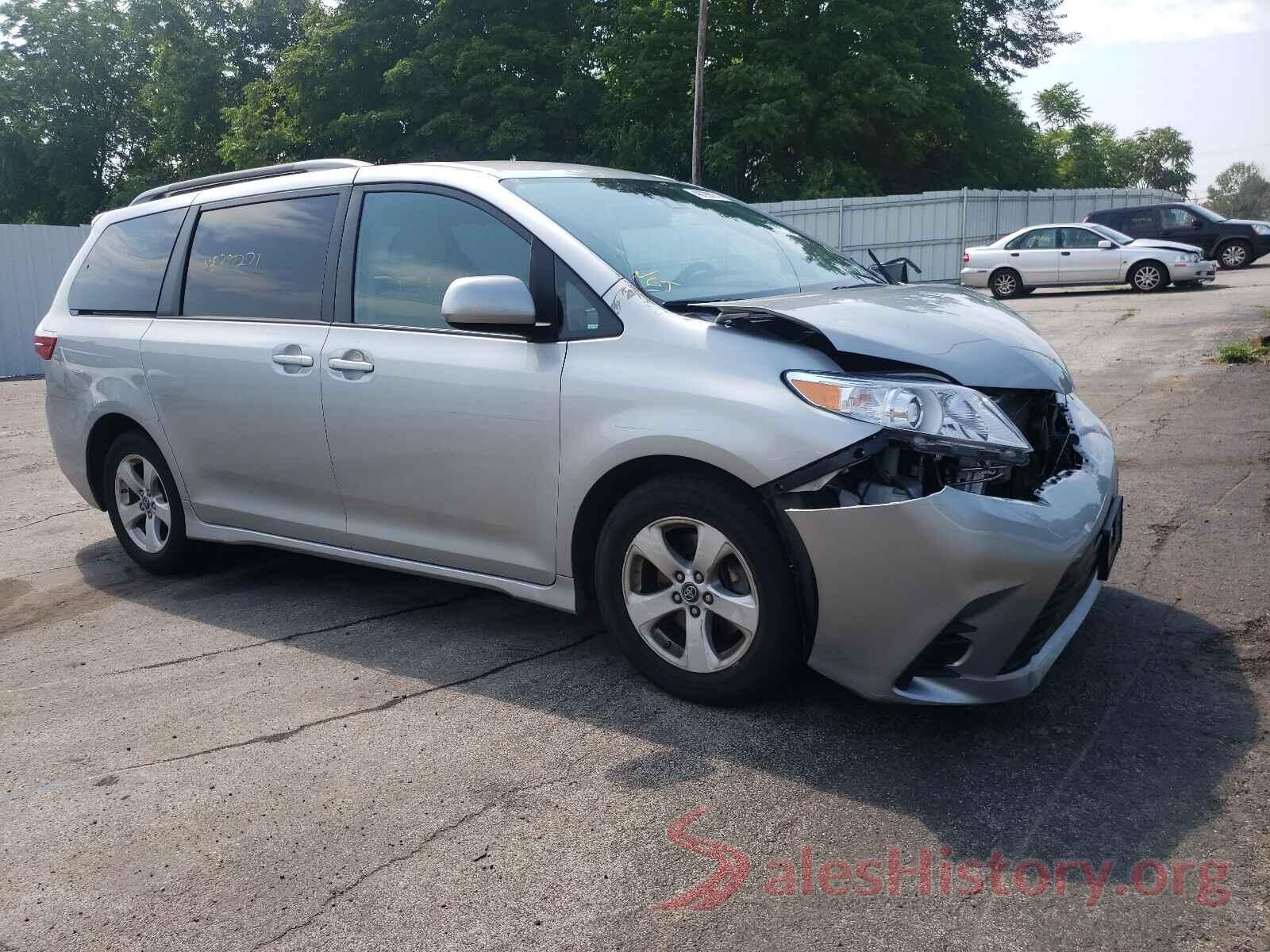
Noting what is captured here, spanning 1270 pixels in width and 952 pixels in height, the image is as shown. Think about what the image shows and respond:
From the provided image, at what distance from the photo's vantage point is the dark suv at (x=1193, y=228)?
24.6 m

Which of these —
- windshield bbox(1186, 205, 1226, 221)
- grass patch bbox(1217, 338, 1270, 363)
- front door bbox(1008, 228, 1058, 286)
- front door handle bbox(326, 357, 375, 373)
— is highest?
windshield bbox(1186, 205, 1226, 221)

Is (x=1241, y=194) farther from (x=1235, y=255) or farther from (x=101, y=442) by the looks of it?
(x=101, y=442)

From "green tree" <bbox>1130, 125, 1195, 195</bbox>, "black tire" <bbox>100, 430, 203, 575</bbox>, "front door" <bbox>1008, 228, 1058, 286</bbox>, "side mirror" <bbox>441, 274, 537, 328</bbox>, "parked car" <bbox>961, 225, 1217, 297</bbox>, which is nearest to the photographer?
"side mirror" <bbox>441, 274, 537, 328</bbox>

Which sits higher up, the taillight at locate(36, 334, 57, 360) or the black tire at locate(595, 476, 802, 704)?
the taillight at locate(36, 334, 57, 360)

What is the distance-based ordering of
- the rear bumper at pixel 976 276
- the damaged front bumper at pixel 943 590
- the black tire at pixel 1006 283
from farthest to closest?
the rear bumper at pixel 976 276
the black tire at pixel 1006 283
the damaged front bumper at pixel 943 590

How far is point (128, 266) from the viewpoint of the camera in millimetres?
5562

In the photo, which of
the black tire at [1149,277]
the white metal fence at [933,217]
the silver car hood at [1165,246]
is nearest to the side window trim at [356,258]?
the white metal fence at [933,217]

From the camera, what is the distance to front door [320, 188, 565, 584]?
3904mm


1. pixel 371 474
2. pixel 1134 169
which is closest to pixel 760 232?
pixel 371 474

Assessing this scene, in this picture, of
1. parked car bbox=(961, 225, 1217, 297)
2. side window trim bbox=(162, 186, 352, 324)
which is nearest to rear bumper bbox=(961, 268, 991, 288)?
parked car bbox=(961, 225, 1217, 297)

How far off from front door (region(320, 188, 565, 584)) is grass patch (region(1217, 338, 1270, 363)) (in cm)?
906

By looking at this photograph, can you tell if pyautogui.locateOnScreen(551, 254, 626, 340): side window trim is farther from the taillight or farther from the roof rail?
the taillight

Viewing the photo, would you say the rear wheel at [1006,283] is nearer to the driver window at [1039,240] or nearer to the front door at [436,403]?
the driver window at [1039,240]

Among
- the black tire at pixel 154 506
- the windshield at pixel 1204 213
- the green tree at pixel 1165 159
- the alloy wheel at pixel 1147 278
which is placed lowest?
the black tire at pixel 154 506
